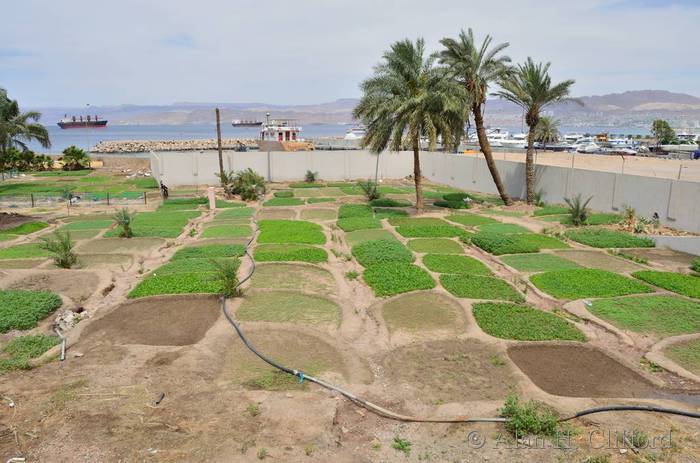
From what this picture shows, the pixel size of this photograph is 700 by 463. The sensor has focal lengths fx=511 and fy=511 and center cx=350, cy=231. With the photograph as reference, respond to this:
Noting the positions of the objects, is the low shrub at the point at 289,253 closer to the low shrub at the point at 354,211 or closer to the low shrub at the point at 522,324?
the low shrub at the point at 522,324

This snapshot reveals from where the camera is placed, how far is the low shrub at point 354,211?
23062mm

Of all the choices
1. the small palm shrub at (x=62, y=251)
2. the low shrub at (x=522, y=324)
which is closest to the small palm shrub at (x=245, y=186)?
the small palm shrub at (x=62, y=251)

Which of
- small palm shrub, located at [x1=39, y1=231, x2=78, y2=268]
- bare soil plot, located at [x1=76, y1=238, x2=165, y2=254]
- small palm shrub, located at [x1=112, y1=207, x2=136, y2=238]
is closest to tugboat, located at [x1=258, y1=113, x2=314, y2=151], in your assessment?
small palm shrub, located at [x1=112, y1=207, x2=136, y2=238]

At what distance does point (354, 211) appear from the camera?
23750 mm

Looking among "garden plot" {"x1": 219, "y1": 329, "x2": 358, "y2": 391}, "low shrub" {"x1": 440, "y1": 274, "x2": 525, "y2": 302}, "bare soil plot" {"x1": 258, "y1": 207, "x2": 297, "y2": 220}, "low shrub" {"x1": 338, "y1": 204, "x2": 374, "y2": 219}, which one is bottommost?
"garden plot" {"x1": 219, "y1": 329, "x2": 358, "y2": 391}

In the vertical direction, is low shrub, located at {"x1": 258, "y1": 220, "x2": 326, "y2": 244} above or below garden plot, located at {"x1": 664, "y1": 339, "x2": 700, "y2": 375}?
above

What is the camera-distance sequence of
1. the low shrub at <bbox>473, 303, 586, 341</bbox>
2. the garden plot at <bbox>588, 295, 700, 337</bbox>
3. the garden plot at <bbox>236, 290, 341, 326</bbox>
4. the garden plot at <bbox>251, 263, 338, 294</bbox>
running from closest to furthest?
the low shrub at <bbox>473, 303, 586, 341</bbox>
the garden plot at <bbox>588, 295, 700, 337</bbox>
the garden plot at <bbox>236, 290, 341, 326</bbox>
the garden plot at <bbox>251, 263, 338, 294</bbox>

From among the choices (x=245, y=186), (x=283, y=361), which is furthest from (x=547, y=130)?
(x=283, y=361)

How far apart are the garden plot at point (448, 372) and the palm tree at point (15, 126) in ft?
97.6

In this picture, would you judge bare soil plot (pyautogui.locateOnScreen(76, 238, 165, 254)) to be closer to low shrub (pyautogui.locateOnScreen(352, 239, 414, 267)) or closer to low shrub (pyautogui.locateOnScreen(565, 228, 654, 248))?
low shrub (pyautogui.locateOnScreen(352, 239, 414, 267))

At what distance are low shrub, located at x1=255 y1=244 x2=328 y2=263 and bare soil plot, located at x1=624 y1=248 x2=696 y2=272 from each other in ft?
32.3

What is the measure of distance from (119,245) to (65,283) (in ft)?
15.2

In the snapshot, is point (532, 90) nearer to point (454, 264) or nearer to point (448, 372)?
point (454, 264)

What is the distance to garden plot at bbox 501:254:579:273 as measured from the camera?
14.4m
